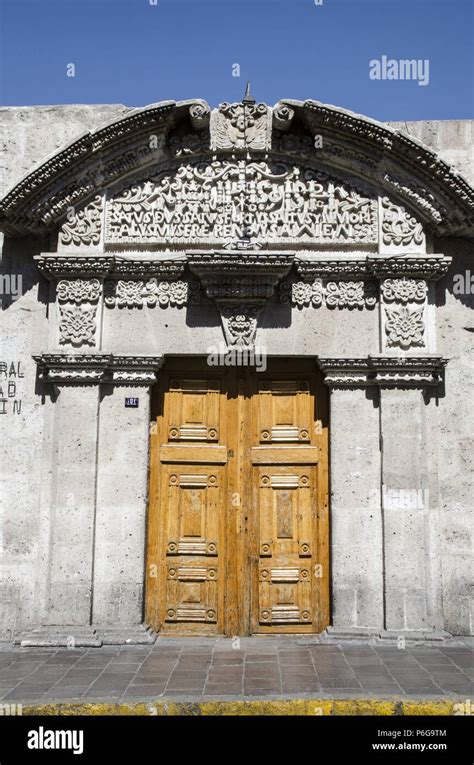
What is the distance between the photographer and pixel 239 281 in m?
5.95

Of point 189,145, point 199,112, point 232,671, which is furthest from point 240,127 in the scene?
point 232,671

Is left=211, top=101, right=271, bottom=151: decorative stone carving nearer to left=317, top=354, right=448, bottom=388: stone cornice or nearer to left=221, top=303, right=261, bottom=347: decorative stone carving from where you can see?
left=221, top=303, right=261, bottom=347: decorative stone carving

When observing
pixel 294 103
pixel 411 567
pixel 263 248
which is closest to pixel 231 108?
pixel 294 103

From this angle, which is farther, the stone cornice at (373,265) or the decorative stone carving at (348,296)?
the decorative stone carving at (348,296)

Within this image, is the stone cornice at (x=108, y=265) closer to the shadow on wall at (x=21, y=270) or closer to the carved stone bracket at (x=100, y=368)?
the shadow on wall at (x=21, y=270)

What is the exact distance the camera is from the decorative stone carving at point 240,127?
6121 mm

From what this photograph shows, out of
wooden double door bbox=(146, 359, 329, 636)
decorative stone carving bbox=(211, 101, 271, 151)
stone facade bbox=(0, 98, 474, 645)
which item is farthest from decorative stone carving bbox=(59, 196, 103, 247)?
wooden double door bbox=(146, 359, 329, 636)

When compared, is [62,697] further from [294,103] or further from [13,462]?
[294,103]

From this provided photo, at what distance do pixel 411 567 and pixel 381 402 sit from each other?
1.46 m

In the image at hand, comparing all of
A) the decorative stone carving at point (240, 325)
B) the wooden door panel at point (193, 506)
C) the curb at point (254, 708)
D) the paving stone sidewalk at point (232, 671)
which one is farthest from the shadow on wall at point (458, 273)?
the curb at point (254, 708)

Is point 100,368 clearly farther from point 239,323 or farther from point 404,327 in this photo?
point 404,327

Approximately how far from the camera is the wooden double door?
5.91 m

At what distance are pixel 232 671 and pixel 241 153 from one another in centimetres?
452

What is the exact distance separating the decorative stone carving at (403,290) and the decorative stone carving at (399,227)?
37 centimetres
